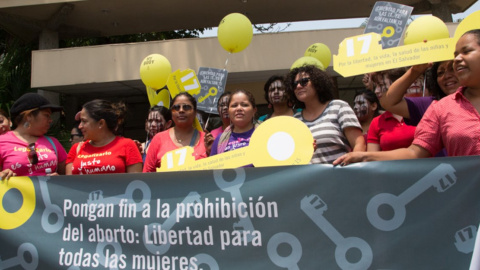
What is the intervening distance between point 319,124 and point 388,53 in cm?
68

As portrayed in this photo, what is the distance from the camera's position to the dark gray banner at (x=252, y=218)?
2.03 metres

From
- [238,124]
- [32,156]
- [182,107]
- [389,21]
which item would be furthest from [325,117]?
[32,156]

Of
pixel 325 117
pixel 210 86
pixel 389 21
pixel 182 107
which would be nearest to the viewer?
pixel 325 117

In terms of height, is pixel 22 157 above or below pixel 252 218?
above

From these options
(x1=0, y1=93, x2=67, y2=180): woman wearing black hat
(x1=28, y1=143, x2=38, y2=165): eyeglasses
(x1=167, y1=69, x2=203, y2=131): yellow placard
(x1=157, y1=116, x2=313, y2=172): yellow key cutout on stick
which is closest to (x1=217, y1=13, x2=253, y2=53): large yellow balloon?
(x1=167, y1=69, x2=203, y2=131): yellow placard

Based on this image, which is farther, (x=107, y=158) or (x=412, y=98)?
(x=107, y=158)

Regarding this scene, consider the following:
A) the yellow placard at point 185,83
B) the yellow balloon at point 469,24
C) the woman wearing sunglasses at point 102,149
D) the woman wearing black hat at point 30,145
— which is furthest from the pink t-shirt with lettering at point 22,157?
the yellow balloon at point 469,24

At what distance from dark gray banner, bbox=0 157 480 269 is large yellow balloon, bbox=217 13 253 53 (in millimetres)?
3086

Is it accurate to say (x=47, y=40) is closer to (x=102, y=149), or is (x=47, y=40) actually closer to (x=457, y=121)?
(x=102, y=149)

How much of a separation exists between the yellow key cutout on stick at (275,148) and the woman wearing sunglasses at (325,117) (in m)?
0.48

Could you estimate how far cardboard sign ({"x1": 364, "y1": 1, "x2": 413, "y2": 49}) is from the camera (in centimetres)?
366

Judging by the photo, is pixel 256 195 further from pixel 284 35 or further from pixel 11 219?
pixel 284 35

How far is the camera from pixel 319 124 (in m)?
2.98

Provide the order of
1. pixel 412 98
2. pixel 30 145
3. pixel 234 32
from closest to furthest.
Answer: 1. pixel 412 98
2. pixel 30 145
3. pixel 234 32
